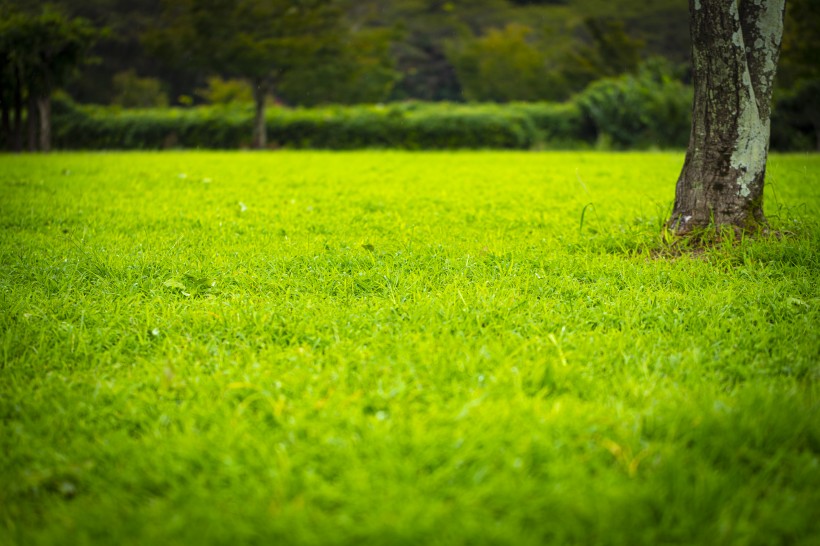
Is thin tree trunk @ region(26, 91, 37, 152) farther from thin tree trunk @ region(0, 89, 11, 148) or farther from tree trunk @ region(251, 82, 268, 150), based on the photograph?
tree trunk @ region(251, 82, 268, 150)

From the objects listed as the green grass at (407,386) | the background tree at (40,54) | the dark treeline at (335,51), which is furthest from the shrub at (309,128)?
the green grass at (407,386)

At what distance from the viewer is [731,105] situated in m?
4.01

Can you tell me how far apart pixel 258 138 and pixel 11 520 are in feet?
50.1

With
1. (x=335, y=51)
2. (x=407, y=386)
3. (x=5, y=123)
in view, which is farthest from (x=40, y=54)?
(x=407, y=386)

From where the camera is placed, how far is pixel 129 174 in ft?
27.4

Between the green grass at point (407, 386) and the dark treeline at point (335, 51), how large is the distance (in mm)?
12051

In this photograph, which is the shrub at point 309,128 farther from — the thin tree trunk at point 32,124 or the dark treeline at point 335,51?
the thin tree trunk at point 32,124

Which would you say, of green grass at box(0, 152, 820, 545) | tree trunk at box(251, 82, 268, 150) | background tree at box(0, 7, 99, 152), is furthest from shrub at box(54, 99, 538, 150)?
green grass at box(0, 152, 820, 545)

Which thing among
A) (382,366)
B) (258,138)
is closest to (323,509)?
(382,366)

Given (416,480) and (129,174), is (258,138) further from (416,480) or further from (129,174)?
(416,480)

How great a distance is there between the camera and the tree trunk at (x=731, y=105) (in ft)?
13.0

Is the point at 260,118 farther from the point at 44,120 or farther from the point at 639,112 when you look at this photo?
the point at 639,112

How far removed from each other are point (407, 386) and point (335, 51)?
16266 millimetres

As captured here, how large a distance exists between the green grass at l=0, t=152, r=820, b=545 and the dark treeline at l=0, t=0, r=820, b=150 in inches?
474
